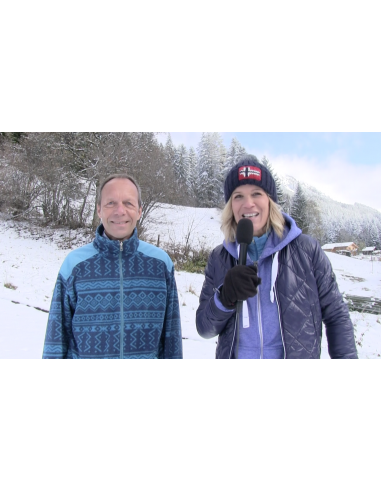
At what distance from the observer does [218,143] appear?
3270mm

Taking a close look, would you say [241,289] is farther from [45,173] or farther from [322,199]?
[45,173]

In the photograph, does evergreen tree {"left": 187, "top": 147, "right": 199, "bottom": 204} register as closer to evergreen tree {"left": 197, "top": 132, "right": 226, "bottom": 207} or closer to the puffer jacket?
evergreen tree {"left": 197, "top": 132, "right": 226, "bottom": 207}

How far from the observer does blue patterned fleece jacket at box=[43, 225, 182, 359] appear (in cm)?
138

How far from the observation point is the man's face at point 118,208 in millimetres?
1420

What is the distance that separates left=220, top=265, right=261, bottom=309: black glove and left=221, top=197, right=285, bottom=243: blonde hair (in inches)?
9.4

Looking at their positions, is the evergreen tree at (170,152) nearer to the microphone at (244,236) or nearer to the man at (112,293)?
the man at (112,293)

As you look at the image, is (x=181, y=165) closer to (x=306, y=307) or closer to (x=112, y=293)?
(x=112, y=293)

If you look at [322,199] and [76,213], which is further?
[76,213]

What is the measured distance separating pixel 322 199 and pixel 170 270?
9.20 ft

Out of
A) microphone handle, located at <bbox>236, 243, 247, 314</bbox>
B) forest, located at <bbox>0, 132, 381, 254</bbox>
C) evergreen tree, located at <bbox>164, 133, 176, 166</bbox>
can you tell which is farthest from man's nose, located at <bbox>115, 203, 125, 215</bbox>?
evergreen tree, located at <bbox>164, 133, 176, 166</bbox>

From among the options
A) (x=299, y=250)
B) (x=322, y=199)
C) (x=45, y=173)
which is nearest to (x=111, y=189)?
(x=299, y=250)

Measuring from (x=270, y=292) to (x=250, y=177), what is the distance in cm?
55

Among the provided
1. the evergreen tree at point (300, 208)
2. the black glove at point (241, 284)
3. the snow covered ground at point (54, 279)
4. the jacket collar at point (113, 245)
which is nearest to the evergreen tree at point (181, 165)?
the snow covered ground at point (54, 279)

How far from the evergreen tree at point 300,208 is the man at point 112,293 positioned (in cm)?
257
